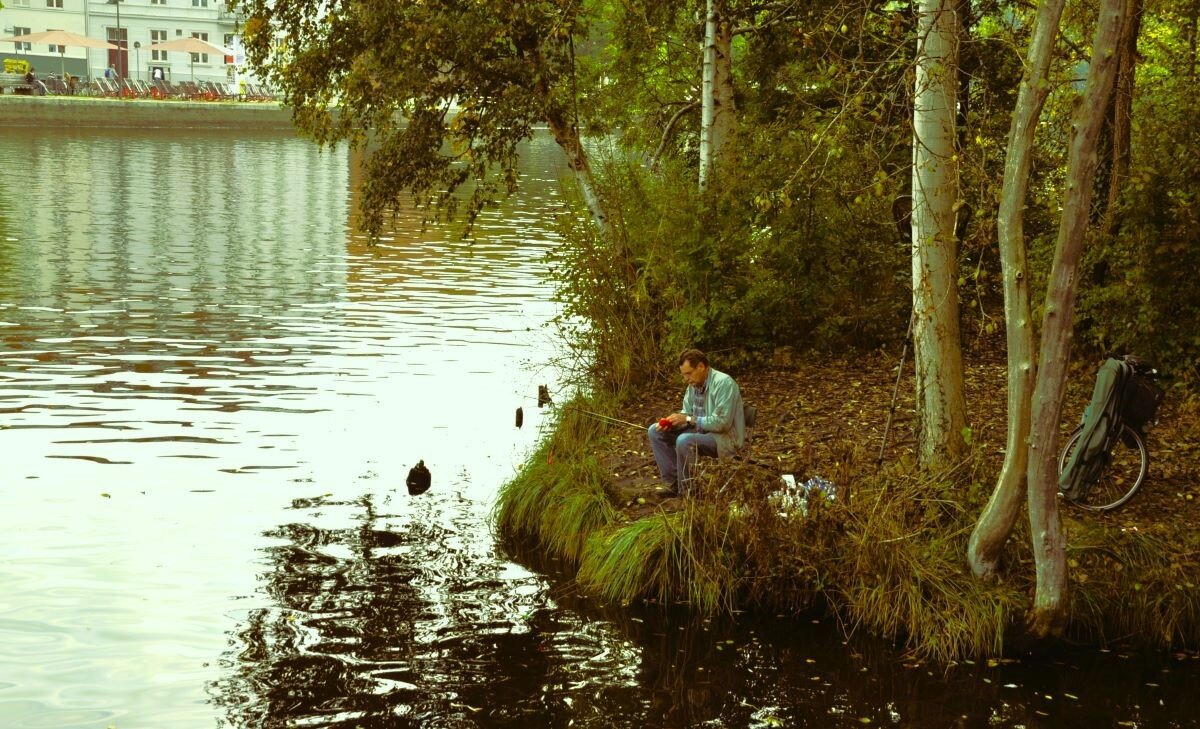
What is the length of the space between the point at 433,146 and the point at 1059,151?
296 inches

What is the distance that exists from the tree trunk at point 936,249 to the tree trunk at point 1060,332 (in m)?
1.42

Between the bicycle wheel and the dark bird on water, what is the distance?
6155 millimetres

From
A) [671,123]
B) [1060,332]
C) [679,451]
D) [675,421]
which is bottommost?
[679,451]

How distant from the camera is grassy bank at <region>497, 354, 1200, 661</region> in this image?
1053cm

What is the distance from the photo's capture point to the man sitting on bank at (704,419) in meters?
12.2

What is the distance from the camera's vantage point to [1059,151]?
15.1m

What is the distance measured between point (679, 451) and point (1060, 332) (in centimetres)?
369

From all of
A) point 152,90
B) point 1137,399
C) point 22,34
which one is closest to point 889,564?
point 1137,399

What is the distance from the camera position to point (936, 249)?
1147 cm

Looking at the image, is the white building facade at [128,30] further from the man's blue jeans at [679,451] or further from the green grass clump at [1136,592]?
the green grass clump at [1136,592]

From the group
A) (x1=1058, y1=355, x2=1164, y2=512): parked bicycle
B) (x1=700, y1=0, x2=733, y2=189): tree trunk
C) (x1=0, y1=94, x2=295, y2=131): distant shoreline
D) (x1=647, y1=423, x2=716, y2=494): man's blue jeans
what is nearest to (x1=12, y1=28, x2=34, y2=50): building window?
(x1=0, y1=94, x2=295, y2=131): distant shoreline

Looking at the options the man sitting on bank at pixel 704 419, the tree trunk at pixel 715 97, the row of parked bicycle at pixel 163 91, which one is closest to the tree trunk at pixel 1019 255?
the man sitting on bank at pixel 704 419

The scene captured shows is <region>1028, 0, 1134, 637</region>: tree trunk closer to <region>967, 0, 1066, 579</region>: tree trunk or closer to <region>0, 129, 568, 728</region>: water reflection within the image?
<region>967, 0, 1066, 579</region>: tree trunk

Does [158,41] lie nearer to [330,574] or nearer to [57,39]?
[57,39]
